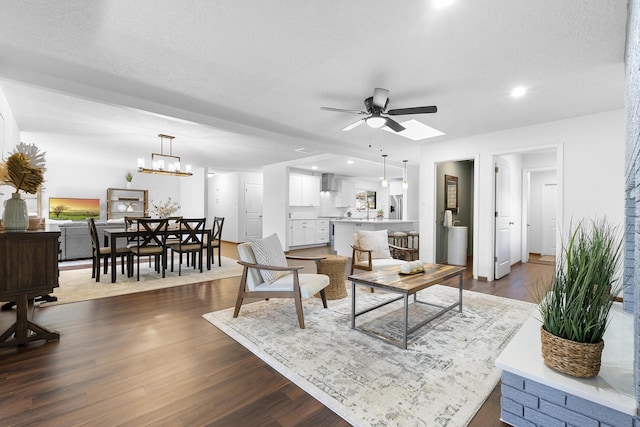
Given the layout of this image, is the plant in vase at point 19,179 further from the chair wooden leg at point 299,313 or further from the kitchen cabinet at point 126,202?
the kitchen cabinet at point 126,202

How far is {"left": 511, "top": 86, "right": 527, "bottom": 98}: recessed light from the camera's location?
10.4 ft

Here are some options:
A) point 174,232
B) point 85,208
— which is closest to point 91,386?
point 174,232

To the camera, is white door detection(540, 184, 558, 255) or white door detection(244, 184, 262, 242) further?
white door detection(244, 184, 262, 242)

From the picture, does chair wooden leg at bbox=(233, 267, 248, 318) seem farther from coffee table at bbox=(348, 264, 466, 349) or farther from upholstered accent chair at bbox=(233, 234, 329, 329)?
coffee table at bbox=(348, 264, 466, 349)

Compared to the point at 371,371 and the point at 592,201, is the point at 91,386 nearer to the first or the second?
the point at 371,371

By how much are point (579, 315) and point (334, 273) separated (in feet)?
8.02

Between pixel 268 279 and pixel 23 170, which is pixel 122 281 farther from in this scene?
pixel 268 279

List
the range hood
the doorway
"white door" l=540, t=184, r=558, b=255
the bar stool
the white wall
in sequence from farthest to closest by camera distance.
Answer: the range hood < "white door" l=540, t=184, r=558, b=255 < the bar stool < the doorway < the white wall

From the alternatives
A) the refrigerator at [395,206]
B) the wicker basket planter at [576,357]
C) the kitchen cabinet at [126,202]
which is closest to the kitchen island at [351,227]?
the refrigerator at [395,206]

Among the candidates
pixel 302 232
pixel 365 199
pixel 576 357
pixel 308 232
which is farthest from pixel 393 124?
pixel 365 199

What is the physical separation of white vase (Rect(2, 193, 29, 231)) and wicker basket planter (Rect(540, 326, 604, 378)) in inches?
148

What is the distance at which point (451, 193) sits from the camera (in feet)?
21.2

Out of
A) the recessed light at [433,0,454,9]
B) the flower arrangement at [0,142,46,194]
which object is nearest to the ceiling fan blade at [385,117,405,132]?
the recessed light at [433,0,454,9]

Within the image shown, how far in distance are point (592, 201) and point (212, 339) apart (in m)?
4.87
